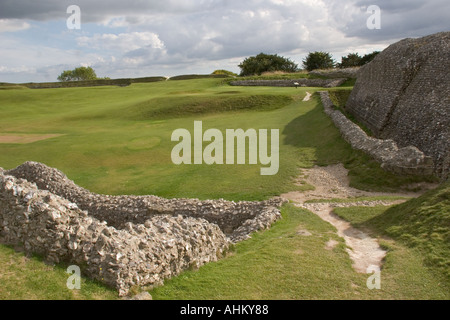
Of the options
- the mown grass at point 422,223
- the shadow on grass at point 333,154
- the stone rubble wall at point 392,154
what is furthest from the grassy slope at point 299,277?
the stone rubble wall at point 392,154

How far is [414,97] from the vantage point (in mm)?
22125

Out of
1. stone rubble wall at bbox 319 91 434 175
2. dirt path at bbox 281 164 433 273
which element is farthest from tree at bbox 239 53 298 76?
dirt path at bbox 281 164 433 273

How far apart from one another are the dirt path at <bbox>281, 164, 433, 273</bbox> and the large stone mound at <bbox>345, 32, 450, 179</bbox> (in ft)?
10.8

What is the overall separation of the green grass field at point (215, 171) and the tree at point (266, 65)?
17.5 m

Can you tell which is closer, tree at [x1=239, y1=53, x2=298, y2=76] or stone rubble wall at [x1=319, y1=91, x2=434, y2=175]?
stone rubble wall at [x1=319, y1=91, x2=434, y2=175]

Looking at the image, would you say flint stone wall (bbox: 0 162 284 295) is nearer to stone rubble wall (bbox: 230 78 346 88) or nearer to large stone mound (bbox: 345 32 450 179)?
large stone mound (bbox: 345 32 450 179)

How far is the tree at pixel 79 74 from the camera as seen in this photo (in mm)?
132375

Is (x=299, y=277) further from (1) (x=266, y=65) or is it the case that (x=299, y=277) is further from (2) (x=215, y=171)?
(1) (x=266, y=65)

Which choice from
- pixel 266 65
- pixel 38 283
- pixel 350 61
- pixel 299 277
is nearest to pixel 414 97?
pixel 299 277

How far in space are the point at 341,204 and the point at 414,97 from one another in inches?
434

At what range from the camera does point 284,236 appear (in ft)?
37.9

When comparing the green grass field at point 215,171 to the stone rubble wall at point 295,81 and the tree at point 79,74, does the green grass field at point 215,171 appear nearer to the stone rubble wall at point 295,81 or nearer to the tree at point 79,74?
the stone rubble wall at point 295,81

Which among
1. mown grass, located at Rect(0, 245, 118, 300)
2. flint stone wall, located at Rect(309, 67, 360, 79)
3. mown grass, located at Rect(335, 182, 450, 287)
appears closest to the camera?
mown grass, located at Rect(0, 245, 118, 300)

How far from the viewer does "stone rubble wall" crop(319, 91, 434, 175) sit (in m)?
16.8
